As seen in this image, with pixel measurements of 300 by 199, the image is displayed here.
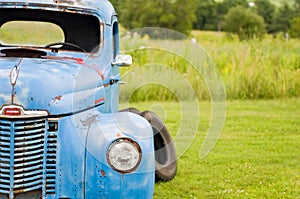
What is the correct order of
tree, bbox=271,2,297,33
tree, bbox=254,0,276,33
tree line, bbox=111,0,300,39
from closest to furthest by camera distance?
tree line, bbox=111,0,300,39 → tree, bbox=271,2,297,33 → tree, bbox=254,0,276,33

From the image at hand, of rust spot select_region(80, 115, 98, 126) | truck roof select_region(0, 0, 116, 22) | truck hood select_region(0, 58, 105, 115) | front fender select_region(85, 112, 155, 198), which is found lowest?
front fender select_region(85, 112, 155, 198)

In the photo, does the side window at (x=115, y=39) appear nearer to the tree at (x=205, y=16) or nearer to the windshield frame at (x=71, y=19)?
the windshield frame at (x=71, y=19)

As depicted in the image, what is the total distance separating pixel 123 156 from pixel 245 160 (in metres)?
4.00

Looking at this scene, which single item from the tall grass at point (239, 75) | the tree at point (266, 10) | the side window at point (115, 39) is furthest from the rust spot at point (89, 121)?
the tree at point (266, 10)

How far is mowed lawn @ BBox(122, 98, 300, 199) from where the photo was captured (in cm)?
721

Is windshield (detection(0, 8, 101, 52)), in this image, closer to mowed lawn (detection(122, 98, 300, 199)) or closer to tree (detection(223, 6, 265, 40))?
mowed lawn (detection(122, 98, 300, 199))

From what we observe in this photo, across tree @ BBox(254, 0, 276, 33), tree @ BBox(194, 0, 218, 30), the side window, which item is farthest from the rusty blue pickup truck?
tree @ BBox(254, 0, 276, 33)

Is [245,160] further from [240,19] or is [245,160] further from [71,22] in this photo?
[240,19]

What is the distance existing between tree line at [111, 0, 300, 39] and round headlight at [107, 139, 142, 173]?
60462 millimetres

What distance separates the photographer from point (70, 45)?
6148mm

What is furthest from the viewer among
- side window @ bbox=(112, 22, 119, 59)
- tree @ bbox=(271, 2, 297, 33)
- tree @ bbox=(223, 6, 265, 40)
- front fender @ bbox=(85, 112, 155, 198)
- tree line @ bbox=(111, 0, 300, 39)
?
tree @ bbox=(271, 2, 297, 33)

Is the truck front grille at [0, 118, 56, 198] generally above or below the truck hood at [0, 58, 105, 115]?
below

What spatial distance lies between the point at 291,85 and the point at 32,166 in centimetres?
1081

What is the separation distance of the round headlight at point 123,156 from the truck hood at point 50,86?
1.47 ft
